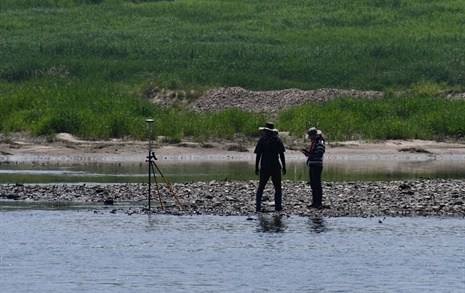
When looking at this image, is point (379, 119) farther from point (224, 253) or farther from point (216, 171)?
point (224, 253)

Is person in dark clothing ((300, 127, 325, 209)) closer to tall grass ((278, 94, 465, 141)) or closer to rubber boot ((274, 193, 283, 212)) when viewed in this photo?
rubber boot ((274, 193, 283, 212))

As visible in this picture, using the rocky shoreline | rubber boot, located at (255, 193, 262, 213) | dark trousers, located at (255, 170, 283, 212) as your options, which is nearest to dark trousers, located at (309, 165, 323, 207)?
the rocky shoreline

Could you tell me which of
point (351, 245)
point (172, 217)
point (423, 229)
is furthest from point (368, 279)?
point (172, 217)

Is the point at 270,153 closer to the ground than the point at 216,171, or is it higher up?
higher up

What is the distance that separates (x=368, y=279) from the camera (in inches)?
757

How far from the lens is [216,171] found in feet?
115

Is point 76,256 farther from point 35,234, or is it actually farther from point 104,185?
point 104,185

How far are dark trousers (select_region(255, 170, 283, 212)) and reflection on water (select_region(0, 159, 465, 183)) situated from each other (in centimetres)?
685

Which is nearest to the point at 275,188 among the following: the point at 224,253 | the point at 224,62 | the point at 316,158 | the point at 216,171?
the point at 316,158

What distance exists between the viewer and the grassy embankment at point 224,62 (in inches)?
1694

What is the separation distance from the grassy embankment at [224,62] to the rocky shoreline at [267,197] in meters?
12.2

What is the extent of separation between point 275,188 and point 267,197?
2.40 meters

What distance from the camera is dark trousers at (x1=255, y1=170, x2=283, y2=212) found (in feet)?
79.3

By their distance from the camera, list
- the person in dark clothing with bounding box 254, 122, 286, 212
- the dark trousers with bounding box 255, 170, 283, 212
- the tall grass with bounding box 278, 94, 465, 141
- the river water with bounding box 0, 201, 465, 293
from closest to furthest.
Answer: the river water with bounding box 0, 201, 465, 293 < the person in dark clothing with bounding box 254, 122, 286, 212 < the dark trousers with bounding box 255, 170, 283, 212 < the tall grass with bounding box 278, 94, 465, 141
